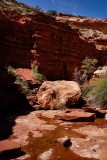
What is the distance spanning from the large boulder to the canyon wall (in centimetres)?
707

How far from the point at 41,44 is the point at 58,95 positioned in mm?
9790

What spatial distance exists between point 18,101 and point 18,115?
2.39 metres

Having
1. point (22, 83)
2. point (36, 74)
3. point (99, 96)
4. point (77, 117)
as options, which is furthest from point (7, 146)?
point (36, 74)

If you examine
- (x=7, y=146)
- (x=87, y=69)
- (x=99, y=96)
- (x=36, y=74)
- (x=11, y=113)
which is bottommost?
(x=11, y=113)

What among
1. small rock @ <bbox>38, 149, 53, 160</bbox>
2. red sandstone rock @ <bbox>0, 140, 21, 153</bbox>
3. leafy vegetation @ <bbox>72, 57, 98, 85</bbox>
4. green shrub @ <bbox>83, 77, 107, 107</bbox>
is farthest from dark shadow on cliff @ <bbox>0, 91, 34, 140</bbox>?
leafy vegetation @ <bbox>72, 57, 98, 85</bbox>

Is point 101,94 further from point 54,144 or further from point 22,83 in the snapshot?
point 54,144

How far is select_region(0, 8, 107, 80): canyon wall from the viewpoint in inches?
899

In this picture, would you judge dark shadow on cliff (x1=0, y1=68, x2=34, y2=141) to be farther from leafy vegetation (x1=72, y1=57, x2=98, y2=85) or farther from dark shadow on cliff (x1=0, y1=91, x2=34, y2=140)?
leafy vegetation (x1=72, y1=57, x2=98, y2=85)

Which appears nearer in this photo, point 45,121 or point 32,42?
point 45,121

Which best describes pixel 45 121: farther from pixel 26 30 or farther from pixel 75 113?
pixel 26 30

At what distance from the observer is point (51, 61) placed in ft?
81.6

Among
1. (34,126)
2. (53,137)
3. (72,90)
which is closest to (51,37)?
(72,90)

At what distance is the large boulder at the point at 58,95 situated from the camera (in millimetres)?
15252

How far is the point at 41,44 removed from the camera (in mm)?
24375
